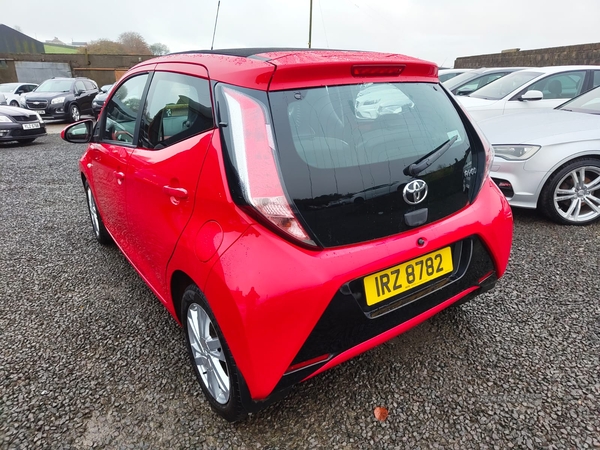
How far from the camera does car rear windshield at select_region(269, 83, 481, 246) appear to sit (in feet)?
4.75

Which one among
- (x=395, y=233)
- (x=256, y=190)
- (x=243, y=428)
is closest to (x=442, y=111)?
(x=395, y=233)

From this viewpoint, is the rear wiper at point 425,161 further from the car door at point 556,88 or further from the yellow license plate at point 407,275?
the car door at point 556,88

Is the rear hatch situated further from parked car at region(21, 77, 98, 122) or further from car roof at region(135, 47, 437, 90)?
parked car at region(21, 77, 98, 122)

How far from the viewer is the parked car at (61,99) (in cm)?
1241

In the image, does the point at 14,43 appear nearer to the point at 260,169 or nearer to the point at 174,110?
the point at 174,110

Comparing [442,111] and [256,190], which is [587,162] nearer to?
[442,111]

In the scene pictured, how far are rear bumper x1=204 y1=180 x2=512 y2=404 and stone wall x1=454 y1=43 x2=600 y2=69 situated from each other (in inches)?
639

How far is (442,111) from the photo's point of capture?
1.89 meters

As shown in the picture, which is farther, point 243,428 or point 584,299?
point 584,299

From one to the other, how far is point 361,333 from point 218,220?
2.29ft

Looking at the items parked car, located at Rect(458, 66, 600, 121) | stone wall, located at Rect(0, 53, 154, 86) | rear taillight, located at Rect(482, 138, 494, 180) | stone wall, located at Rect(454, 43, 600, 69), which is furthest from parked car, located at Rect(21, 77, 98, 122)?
stone wall, located at Rect(454, 43, 600, 69)

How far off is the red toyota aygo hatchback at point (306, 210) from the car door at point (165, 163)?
1 centimetres

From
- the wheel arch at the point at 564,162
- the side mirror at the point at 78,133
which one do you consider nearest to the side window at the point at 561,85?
the wheel arch at the point at 564,162

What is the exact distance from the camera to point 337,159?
4.93 ft
